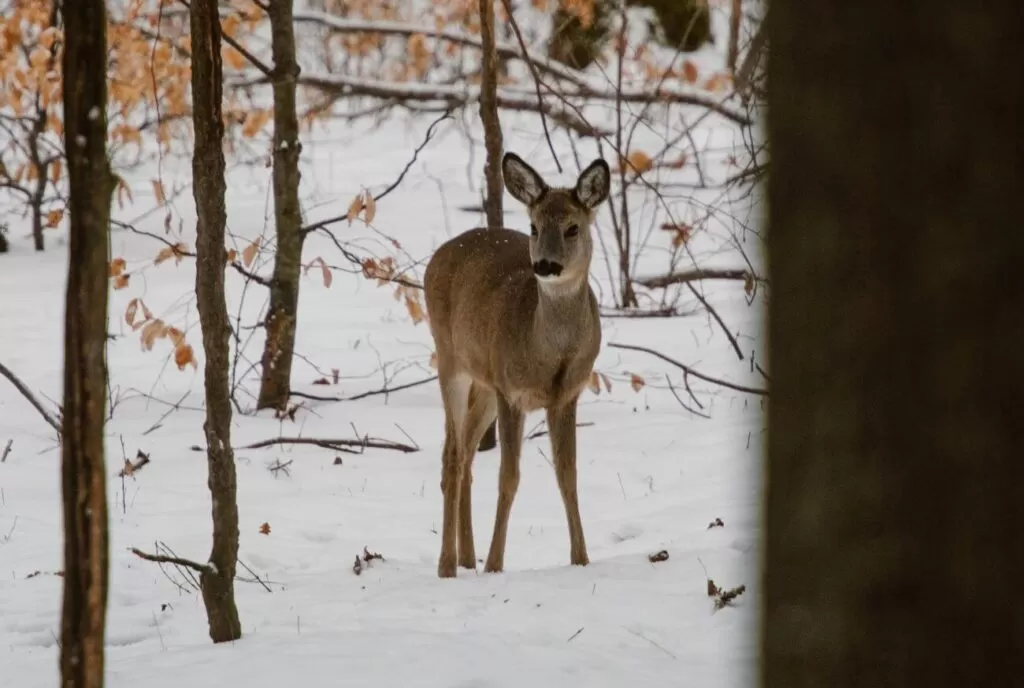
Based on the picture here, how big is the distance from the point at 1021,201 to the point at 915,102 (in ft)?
0.48

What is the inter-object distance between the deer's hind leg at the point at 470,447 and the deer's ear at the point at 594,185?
98cm

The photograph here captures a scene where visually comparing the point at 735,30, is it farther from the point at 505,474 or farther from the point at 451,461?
the point at 505,474

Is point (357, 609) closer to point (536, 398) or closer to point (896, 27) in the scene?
point (536, 398)

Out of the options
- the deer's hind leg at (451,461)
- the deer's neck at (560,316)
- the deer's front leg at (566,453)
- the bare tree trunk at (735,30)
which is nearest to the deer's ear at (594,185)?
Answer: the deer's neck at (560,316)

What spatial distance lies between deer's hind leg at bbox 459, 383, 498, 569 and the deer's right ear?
908mm

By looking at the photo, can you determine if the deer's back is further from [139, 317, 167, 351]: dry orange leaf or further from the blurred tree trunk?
the blurred tree trunk

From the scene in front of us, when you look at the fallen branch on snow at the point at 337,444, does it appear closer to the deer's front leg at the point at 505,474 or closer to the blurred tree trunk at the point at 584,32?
the deer's front leg at the point at 505,474

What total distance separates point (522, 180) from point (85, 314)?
355 cm

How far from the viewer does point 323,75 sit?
1023 cm

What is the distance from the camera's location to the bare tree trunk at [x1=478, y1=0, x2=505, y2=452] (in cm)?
776

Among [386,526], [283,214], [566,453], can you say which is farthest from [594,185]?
[283,214]

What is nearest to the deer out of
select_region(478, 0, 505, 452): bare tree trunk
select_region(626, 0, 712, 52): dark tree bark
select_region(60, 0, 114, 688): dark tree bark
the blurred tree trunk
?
select_region(478, 0, 505, 452): bare tree trunk

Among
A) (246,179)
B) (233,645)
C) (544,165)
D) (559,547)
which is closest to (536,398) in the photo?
(559,547)

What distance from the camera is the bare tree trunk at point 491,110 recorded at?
7.76 metres
